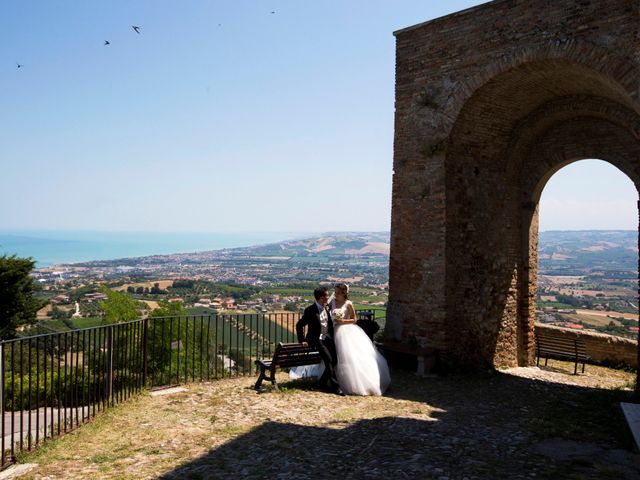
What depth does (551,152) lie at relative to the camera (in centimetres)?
1155

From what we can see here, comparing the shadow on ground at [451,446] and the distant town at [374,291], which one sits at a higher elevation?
the shadow on ground at [451,446]

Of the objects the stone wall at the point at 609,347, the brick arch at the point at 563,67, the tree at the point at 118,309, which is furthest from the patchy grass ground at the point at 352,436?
the tree at the point at 118,309

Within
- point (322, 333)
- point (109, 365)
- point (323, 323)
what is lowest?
point (109, 365)

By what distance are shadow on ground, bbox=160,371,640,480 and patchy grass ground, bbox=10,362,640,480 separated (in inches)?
0.5

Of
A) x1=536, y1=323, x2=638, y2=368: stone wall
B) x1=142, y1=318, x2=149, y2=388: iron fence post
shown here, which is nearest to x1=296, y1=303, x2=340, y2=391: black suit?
x1=142, y1=318, x2=149, y2=388: iron fence post

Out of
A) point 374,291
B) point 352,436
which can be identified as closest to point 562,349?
point 352,436

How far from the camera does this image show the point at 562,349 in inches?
493

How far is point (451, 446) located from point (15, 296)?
2653cm

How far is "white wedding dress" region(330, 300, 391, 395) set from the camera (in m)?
8.68

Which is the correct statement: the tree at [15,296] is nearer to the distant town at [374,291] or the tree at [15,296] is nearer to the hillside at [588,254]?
the distant town at [374,291]

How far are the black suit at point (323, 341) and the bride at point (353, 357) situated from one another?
13 centimetres

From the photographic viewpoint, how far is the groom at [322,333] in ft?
29.4

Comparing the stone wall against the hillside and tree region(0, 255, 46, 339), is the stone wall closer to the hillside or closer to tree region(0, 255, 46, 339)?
tree region(0, 255, 46, 339)

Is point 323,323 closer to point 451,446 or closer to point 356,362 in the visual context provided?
point 356,362
